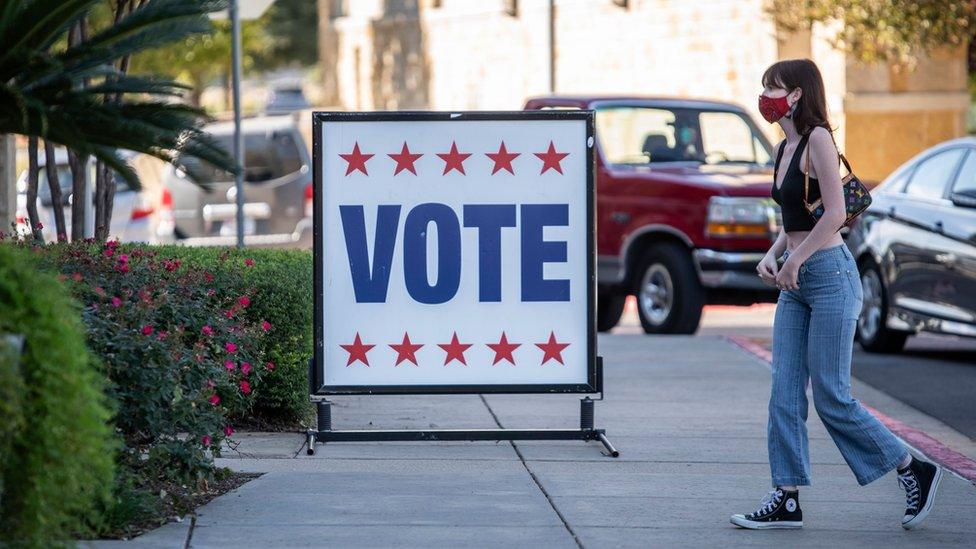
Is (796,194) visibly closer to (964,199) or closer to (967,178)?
(964,199)

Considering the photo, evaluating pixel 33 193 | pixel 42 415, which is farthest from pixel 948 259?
pixel 42 415

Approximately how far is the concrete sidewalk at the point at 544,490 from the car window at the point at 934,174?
3605 mm

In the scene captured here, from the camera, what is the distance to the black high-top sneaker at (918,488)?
20.8ft

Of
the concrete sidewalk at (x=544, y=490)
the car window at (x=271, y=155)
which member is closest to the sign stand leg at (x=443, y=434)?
the concrete sidewalk at (x=544, y=490)

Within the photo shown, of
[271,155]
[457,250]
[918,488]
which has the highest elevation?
[271,155]

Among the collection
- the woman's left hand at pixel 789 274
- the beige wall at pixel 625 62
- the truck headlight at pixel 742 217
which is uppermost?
the beige wall at pixel 625 62

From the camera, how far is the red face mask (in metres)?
6.35

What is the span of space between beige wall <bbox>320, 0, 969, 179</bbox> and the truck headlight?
29.3 feet

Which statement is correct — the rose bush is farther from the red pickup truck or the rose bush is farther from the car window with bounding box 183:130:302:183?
the car window with bounding box 183:130:302:183

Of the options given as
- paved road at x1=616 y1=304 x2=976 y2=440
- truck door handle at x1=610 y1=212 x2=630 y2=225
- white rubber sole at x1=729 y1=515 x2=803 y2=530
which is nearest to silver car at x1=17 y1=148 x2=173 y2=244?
truck door handle at x1=610 y1=212 x2=630 y2=225

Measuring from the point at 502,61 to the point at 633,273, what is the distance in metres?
21.8

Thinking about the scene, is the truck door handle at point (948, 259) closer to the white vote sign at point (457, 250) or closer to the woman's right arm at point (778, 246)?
the white vote sign at point (457, 250)

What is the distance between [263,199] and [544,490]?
542 inches

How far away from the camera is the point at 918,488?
6.36m
